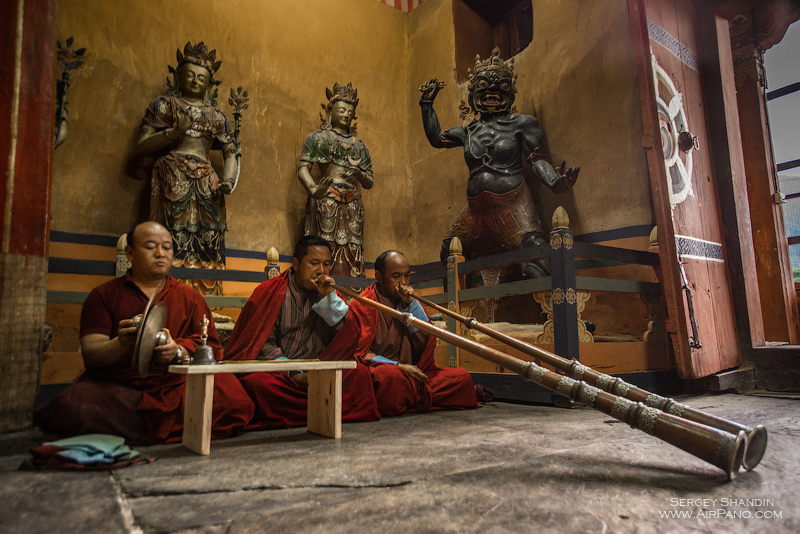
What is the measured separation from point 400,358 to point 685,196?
2689 millimetres

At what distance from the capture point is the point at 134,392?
8.09 feet

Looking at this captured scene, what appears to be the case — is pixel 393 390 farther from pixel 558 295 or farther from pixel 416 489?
pixel 416 489

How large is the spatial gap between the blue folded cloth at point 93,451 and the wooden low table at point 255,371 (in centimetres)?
27

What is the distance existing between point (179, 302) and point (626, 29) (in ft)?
16.2

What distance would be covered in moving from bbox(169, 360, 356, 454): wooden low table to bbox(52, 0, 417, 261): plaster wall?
4060mm

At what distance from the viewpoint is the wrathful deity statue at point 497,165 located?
494 centimetres

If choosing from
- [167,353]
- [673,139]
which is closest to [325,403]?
[167,353]

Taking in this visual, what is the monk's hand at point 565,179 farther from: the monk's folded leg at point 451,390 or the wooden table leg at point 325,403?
the wooden table leg at point 325,403

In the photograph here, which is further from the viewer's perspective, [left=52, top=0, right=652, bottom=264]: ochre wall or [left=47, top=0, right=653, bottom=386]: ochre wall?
[left=52, top=0, right=652, bottom=264]: ochre wall

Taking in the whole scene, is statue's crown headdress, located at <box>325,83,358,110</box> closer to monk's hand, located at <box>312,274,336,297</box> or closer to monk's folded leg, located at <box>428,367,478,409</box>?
monk's hand, located at <box>312,274,336,297</box>

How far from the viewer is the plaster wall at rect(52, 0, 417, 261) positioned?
549cm

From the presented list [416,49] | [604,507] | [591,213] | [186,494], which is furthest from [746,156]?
[186,494]

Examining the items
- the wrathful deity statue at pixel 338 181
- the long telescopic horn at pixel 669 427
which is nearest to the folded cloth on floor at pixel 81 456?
the long telescopic horn at pixel 669 427

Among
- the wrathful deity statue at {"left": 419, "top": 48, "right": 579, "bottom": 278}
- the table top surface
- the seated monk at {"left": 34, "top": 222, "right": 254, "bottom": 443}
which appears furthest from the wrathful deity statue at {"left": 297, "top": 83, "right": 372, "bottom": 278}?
the table top surface
